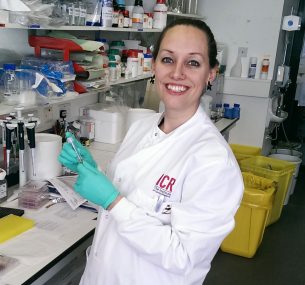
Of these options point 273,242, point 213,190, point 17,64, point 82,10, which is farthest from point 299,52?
point 213,190

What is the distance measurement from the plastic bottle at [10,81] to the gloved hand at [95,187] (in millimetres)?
752

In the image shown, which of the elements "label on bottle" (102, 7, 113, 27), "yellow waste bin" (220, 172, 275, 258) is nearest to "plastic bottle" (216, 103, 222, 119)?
"yellow waste bin" (220, 172, 275, 258)

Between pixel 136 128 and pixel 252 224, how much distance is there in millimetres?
1643

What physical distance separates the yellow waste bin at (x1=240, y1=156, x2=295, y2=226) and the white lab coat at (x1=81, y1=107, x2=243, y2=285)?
6.45ft

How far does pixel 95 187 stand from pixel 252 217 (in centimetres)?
189

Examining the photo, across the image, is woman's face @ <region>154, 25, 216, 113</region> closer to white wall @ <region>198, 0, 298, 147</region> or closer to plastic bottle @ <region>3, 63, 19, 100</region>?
plastic bottle @ <region>3, 63, 19, 100</region>

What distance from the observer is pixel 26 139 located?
5.60 ft

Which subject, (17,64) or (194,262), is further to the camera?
(17,64)

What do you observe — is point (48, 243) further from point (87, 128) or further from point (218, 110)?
point (218, 110)

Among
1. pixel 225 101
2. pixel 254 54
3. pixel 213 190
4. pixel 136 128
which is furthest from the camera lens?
pixel 225 101

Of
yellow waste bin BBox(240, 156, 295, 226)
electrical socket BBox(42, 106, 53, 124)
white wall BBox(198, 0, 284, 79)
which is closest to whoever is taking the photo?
electrical socket BBox(42, 106, 53, 124)

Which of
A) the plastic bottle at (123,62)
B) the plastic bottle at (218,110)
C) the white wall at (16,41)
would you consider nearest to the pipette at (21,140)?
the white wall at (16,41)

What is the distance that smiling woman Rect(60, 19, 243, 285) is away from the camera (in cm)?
93

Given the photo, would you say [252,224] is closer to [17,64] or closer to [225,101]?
[225,101]
